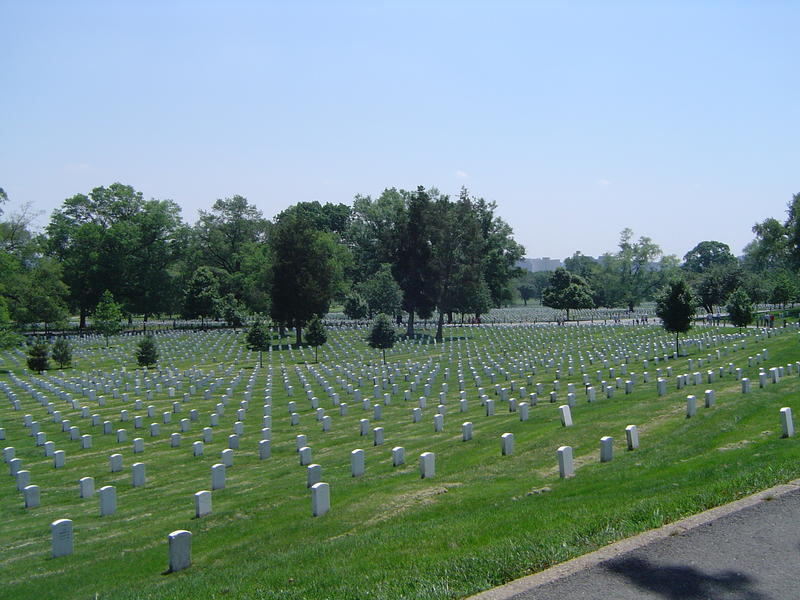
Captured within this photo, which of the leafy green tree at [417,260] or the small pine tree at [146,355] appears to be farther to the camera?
the leafy green tree at [417,260]

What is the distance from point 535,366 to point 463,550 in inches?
1034

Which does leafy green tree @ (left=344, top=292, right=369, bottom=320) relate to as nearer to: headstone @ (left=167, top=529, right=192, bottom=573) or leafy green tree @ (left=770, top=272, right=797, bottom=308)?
leafy green tree @ (left=770, top=272, right=797, bottom=308)

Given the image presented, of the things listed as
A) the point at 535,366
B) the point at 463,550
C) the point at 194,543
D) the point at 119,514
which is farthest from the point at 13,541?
the point at 535,366

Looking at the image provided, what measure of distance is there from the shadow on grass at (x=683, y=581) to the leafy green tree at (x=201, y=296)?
70.0 meters

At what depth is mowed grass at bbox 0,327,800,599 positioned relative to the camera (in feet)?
21.3

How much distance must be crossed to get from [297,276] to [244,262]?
27.8 metres

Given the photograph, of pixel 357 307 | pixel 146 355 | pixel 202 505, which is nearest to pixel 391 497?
pixel 202 505

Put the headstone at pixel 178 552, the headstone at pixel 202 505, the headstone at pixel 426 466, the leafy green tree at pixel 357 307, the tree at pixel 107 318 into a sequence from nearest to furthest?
the headstone at pixel 178 552 < the headstone at pixel 202 505 < the headstone at pixel 426 466 < the tree at pixel 107 318 < the leafy green tree at pixel 357 307

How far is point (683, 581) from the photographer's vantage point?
18.1ft

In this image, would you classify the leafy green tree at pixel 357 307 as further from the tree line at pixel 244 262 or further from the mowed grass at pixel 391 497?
the mowed grass at pixel 391 497

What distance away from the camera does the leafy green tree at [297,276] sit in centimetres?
5066

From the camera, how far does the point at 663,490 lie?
8125mm

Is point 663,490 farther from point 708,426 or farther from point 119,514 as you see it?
point 119,514

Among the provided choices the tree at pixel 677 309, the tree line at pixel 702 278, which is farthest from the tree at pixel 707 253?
the tree at pixel 677 309
